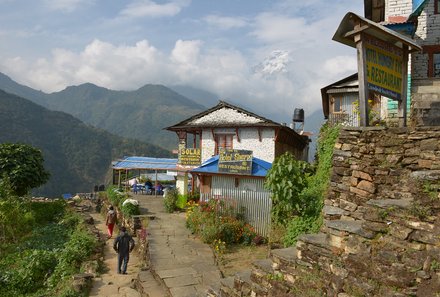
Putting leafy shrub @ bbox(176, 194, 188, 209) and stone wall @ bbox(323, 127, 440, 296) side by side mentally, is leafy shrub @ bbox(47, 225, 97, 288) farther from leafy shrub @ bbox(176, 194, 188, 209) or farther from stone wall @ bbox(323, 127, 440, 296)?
stone wall @ bbox(323, 127, 440, 296)

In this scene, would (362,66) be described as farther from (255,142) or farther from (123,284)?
(255,142)

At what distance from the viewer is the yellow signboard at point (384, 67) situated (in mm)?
6832

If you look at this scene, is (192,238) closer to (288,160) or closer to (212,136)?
(288,160)

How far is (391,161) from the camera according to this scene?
632 centimetres

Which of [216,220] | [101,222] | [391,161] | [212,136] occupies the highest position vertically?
[212,136]

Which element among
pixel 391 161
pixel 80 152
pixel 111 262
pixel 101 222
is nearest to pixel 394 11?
pixel 391 161

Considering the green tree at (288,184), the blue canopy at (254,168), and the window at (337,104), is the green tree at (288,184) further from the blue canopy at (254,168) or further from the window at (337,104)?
the window at (337,104)

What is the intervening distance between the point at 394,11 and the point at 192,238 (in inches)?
449

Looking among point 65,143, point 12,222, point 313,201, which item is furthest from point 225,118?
point 65,143

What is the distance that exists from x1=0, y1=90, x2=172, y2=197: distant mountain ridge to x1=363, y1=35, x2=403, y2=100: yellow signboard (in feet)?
298

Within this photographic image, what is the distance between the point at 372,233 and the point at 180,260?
7478 mm

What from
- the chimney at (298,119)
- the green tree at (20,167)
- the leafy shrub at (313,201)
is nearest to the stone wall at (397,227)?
the leafy shrub at (313,201)

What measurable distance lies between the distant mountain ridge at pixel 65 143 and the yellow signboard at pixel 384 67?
298 ft

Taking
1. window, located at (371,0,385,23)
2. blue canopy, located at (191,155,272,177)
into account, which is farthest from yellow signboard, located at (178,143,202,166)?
window, located at (371,0,385,23)
